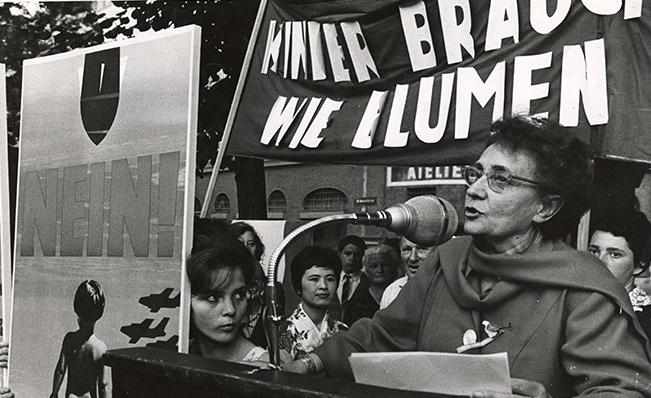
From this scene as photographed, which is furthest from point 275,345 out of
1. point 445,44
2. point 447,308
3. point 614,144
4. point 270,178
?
point 270,178

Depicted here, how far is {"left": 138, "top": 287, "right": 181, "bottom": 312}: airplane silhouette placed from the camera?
192 centimetres

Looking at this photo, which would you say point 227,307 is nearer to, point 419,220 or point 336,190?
point 336,190

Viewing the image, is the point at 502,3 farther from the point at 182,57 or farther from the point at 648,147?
the point at 182,57

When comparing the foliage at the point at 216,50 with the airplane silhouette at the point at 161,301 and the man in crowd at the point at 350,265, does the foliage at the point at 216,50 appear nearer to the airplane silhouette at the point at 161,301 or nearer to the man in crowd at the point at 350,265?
the man in crowd at the point at 350,265

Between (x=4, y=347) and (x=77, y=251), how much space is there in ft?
1.70

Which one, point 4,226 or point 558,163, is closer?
point 558,163

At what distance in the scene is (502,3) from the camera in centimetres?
195

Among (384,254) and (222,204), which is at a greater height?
(222,204)

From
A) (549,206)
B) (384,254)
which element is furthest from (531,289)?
(384,254)

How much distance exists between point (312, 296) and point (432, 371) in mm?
1381

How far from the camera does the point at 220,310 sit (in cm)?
204

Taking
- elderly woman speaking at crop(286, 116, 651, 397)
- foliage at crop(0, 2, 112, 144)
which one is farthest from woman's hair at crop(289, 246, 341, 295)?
foliage at crop(0, 2, 112, 144)

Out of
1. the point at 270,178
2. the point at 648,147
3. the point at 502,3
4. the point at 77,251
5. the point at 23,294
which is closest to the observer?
the point at 648,147

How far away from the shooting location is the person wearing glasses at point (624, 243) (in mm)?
1738
